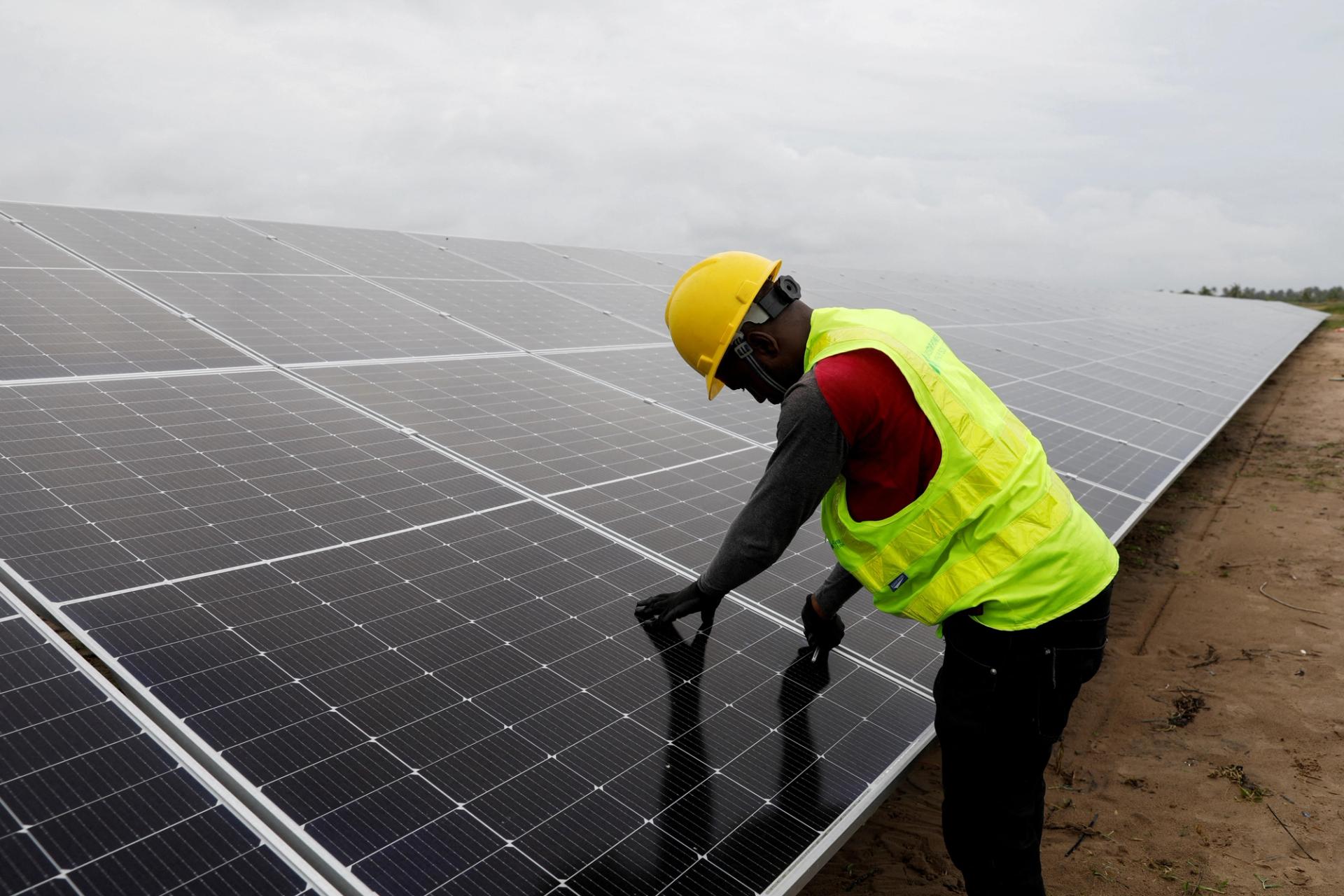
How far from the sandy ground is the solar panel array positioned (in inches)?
48.8

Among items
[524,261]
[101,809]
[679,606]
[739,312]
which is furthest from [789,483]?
[524,261]

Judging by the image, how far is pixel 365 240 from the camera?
1326 cm

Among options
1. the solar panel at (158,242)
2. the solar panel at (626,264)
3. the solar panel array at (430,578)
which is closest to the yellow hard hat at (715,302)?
the solar panel array at (430,578)

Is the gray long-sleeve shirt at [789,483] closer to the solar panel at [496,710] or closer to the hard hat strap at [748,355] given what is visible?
the hard hat strap at [748,355]

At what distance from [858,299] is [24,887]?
56.7 feet

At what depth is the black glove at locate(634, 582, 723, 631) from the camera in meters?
3.95

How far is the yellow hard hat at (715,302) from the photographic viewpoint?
12.2ft

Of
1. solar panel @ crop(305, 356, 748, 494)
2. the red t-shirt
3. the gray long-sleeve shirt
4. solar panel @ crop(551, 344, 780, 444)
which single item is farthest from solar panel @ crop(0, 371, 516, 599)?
solar panel @ crop(551, 344, 780, 444)

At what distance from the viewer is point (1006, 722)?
138 inches

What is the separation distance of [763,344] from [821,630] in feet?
5.27

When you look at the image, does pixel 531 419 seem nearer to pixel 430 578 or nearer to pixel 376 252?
pixel 430 578

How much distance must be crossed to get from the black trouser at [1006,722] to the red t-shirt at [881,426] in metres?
0.60

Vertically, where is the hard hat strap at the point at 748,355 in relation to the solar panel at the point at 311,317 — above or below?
above

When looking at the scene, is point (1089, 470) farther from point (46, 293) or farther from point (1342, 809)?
point (46, 293)
